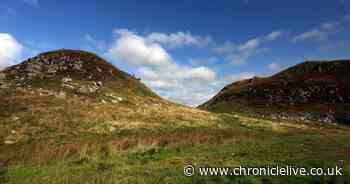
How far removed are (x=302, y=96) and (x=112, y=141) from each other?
76690 millimetres

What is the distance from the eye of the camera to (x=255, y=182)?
10570mm

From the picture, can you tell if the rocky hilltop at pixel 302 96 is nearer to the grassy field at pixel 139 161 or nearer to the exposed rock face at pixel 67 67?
the exposed rock face at pixel 67 67

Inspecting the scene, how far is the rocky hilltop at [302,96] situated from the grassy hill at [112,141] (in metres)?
35.0

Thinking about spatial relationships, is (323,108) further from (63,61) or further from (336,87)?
(63,61)

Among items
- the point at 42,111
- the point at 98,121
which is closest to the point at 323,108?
the point at 98,121

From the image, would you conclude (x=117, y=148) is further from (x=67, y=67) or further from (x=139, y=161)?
(x=67, y=67)

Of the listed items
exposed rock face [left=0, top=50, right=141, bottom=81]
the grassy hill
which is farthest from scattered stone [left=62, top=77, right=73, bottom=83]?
exposed rock face [left=0, top=50, right=141, bottom=81]

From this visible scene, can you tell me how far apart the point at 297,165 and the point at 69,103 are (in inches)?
1339

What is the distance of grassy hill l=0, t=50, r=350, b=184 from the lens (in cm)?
1248

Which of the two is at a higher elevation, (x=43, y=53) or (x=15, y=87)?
(x=43, y=53)

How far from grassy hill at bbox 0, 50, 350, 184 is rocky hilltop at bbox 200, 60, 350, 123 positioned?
35026mm

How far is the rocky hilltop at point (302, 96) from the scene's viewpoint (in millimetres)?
68250

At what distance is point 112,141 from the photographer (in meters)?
21.5
